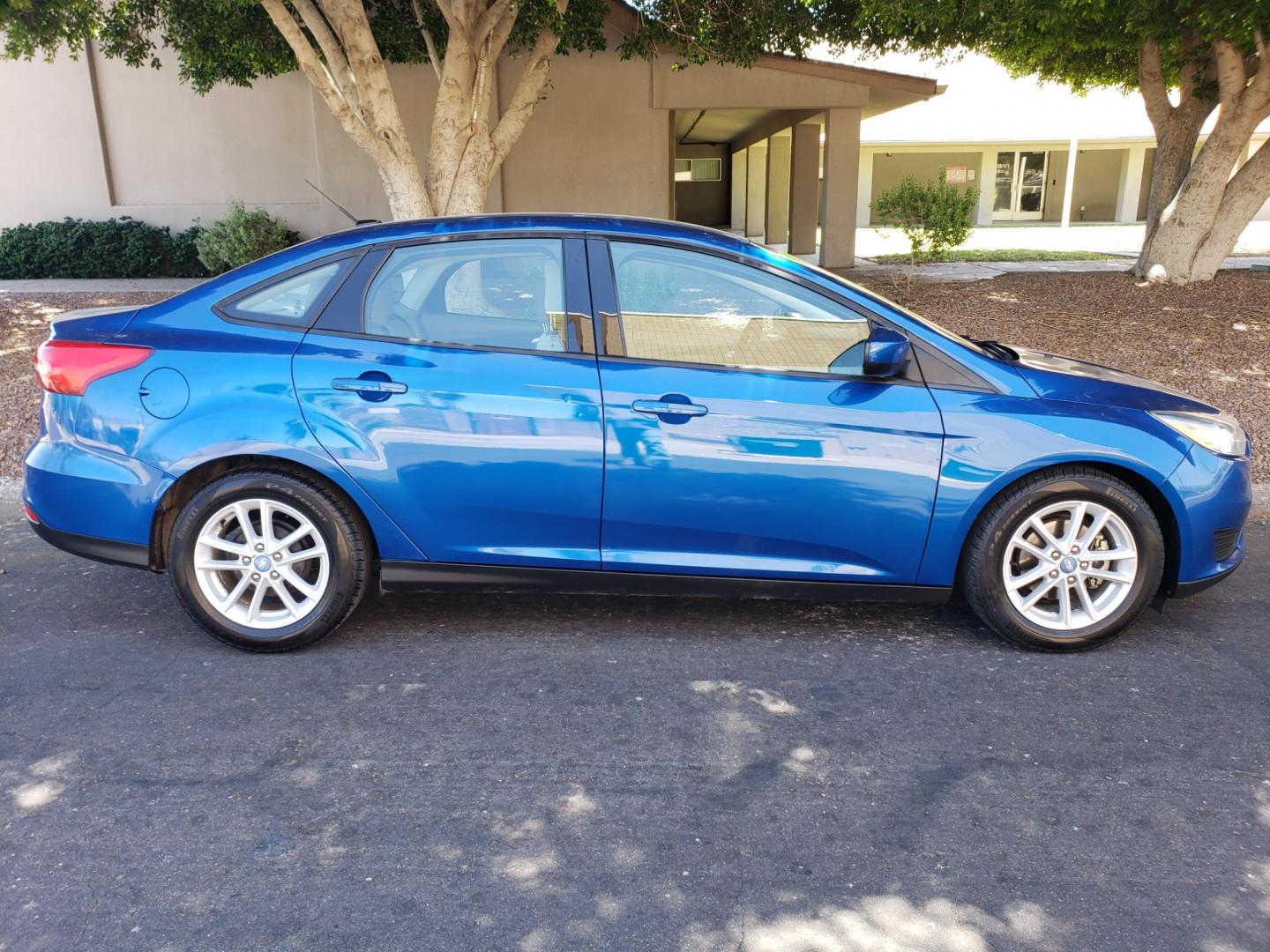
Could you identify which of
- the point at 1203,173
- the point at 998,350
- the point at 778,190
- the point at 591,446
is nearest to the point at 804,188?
the point at 778,190

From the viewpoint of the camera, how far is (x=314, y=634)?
13.3 feet

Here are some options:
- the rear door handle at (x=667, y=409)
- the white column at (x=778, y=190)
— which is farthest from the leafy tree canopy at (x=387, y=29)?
the white column at (x=778, y=190)

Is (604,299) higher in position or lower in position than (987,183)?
lower

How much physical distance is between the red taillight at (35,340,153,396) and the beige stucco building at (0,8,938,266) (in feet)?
41.0

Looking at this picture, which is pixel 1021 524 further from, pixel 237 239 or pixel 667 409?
pixel 237 239

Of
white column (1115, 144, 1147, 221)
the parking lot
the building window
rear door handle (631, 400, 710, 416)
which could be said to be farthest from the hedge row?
white column (1115, 144, 1147, 221)

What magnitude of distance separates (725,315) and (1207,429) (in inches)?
79.4

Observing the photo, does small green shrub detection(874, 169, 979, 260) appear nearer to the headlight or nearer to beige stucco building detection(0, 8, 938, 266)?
beige stucco building detection(0, 8, 938, 266)

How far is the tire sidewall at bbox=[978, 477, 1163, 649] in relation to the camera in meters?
3.94

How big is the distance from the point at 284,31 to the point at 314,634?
23.7 ft

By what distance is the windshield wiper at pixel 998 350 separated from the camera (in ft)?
14.1

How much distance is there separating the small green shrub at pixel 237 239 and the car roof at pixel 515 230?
11117 millimetres

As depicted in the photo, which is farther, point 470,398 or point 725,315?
point 725,315

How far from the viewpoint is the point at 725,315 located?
159 inches
